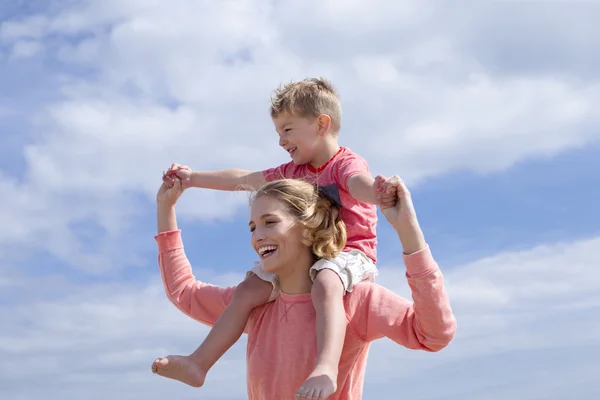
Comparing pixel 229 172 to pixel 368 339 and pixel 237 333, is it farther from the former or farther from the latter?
pixel 368 339

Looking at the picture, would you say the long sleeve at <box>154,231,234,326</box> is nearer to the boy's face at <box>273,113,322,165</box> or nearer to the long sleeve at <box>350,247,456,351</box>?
the boy's face at <box>273,113,322,165</box>

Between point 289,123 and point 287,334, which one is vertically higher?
point 289,123

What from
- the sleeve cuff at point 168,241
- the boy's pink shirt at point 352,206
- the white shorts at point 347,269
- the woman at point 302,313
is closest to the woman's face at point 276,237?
the woman at point 302,313

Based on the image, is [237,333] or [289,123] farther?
[289,123]

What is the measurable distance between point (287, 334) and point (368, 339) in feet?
1.60

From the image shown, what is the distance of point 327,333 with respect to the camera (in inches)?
181

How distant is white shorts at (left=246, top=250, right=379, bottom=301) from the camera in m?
4.89

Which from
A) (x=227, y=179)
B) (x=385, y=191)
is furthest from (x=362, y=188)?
(x=227, y=179)

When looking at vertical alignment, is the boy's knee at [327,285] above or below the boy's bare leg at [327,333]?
above

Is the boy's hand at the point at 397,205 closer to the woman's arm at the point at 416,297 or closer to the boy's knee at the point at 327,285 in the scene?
the woman's arm at the point at 416,297

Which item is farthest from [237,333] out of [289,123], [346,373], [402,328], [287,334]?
[289,123]

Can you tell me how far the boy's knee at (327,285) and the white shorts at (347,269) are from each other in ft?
0.10

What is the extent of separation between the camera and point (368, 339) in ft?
16.1

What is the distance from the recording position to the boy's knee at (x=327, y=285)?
4.76 meters
